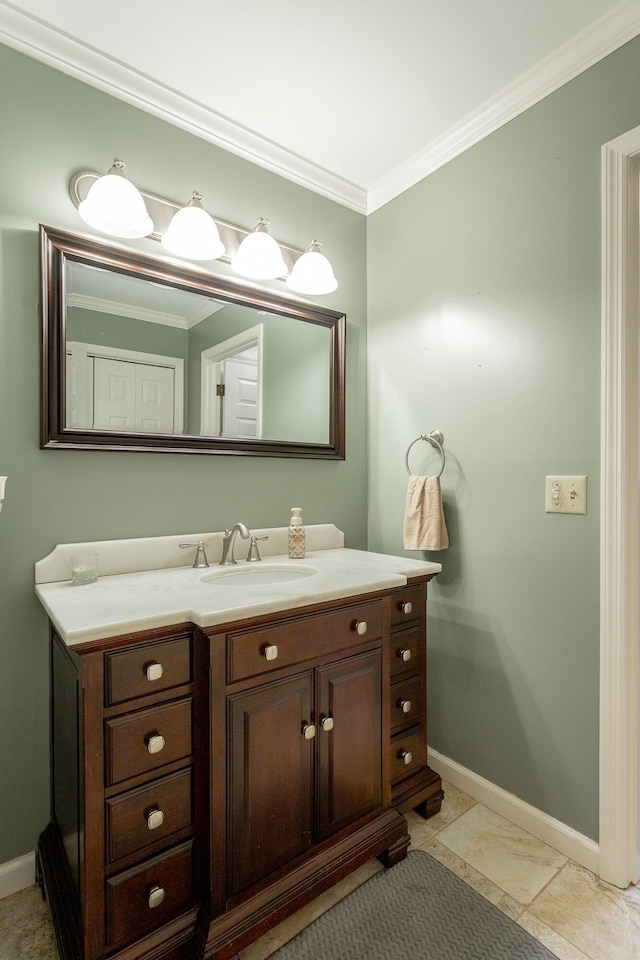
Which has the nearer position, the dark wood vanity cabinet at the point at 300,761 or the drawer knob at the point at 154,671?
the drawer knob at the point at 154,671

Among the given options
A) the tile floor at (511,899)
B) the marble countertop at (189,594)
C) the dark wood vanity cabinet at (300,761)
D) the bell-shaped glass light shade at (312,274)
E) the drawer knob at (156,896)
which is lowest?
the tile floor at (511,899)

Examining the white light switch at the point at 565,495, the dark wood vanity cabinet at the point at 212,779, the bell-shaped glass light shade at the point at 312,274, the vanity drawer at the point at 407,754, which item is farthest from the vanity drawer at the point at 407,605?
the bell-shaped glass light shade at the point at 312,274

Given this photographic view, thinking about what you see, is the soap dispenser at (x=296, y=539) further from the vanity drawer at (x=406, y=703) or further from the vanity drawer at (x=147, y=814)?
the vanity drawer at (x=147, y=814)

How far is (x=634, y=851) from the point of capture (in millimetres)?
1392

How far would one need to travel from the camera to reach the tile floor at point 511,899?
47.3 inches

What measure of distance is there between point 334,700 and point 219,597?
453mm

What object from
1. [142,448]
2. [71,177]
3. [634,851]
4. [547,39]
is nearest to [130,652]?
[142,448]

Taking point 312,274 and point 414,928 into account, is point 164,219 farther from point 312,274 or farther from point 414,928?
point 414,928

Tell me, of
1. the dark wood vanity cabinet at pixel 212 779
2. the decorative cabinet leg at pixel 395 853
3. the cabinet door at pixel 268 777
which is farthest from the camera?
the decorative cabinet leg at pixel 395 853

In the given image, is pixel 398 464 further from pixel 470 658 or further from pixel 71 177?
pixel 71 177

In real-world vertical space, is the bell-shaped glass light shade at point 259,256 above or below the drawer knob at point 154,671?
above

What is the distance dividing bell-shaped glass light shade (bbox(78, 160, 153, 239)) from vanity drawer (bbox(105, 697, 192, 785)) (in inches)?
53.0

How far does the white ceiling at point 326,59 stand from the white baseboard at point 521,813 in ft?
7.65

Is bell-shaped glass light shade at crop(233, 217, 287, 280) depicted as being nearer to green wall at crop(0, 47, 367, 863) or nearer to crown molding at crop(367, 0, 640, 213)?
green wall at crop(0, 47, 367, 863)
